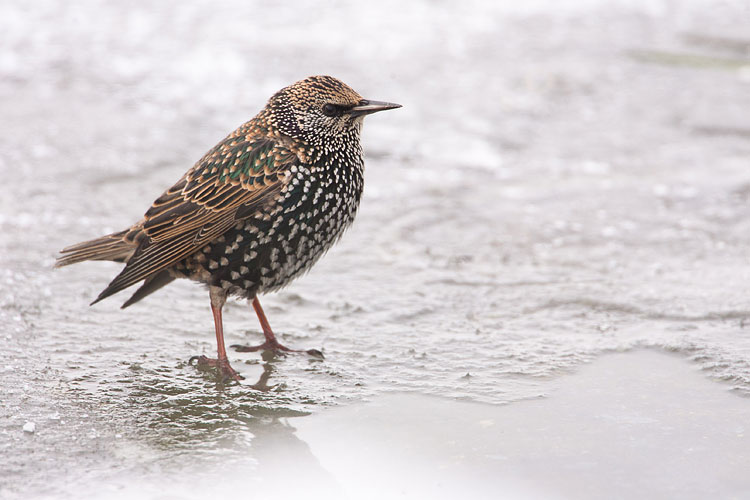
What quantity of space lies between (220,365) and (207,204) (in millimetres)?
712

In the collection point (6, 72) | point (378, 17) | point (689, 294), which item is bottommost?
point (689, 294)

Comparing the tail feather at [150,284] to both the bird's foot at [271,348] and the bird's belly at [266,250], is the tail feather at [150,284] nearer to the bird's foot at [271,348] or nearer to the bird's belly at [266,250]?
the bird's belly at [266,250]

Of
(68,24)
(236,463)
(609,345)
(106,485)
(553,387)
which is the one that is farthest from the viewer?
(68,24)

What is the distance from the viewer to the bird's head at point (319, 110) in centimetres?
431

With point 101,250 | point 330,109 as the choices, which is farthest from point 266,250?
point 101,250

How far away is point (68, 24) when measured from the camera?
9.38 m

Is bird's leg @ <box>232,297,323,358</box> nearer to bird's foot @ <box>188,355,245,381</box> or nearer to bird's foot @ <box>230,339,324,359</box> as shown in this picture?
bird's foot @ <box>230,339,324,359</box>

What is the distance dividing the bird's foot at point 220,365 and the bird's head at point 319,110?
1.07 meters

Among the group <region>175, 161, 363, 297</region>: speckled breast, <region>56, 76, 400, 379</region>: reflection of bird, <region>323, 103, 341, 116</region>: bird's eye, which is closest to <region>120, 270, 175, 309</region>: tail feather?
<region>56, 76, 400, 379</region>: reflection of bird

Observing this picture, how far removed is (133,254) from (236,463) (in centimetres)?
138

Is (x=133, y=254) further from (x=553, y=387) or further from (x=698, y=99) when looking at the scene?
(x=698, y=99)

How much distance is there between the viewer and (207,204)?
13.7 ft

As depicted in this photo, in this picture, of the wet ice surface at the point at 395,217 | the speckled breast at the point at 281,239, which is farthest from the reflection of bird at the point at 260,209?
the wet ice surface at the point at 395,217

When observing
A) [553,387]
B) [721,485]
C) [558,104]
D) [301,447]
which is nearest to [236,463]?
[301,447]
